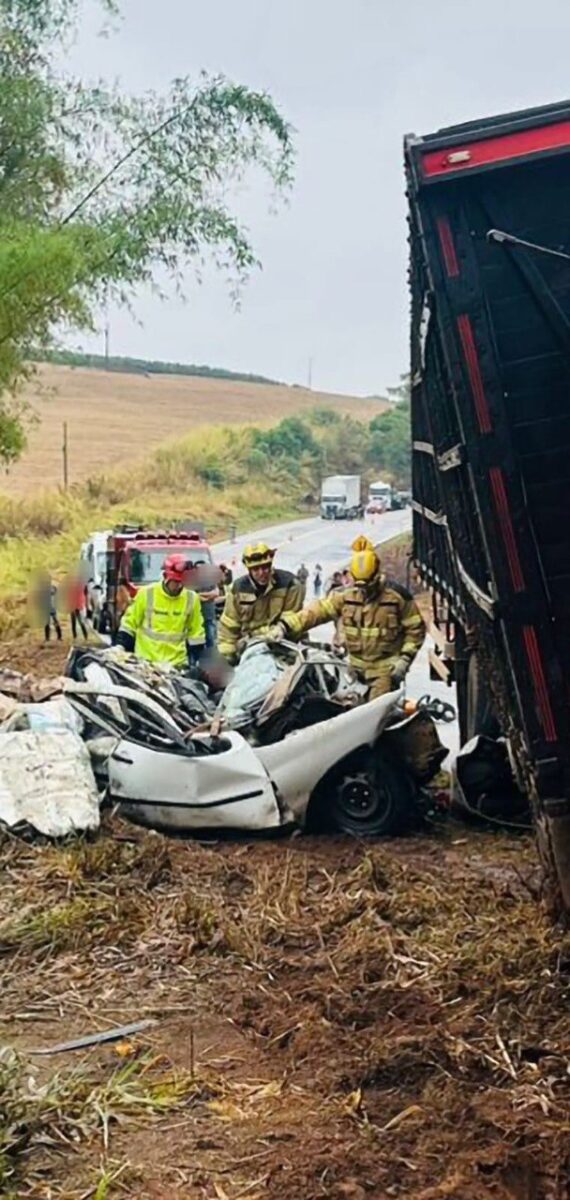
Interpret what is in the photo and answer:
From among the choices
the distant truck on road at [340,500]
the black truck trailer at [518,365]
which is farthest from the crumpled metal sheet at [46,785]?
the distant truck on road at [340,500]

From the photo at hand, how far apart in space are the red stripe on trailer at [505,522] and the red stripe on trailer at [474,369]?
13cm

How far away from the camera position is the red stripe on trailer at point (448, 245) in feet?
12.0

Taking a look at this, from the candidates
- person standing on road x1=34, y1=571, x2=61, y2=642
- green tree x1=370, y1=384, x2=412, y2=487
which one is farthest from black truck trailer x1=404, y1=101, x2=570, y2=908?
green tree x1=370, y1=384, x2=412, y2=487

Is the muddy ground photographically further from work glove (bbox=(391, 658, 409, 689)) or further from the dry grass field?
the dry grass field

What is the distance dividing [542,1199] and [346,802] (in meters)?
3.52

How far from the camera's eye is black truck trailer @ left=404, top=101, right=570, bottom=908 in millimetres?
3580

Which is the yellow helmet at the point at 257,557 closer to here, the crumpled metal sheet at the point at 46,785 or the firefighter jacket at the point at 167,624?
the firefighter jacket at the point at 167,624

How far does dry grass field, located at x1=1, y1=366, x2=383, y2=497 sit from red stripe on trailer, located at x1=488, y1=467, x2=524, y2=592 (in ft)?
133

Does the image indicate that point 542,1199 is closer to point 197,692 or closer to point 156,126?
point 197,692

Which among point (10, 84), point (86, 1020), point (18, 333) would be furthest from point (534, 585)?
point (10, 84)

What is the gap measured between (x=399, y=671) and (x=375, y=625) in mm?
277

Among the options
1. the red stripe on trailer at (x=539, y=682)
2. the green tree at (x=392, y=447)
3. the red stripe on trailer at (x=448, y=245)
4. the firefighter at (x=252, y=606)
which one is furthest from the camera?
the green tree at (x=392, y=447)

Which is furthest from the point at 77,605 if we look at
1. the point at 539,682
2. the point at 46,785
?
the point at 539,682

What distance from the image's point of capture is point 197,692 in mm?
7660
